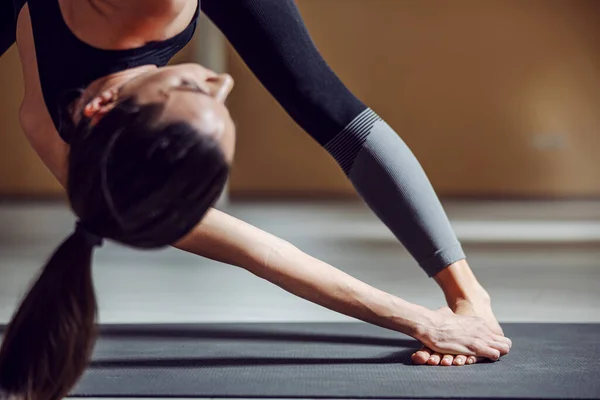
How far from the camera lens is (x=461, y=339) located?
143 centimetres

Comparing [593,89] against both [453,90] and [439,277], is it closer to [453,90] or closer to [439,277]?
[453,90]

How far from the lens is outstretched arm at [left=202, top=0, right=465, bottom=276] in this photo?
4.80 feet

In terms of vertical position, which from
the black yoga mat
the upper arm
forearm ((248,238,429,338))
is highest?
the upper arm

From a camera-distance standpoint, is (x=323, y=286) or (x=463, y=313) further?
(x=463, y=313)

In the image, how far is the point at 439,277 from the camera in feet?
5.07

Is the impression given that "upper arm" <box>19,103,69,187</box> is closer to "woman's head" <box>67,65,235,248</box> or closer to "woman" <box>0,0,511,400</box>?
"woman" <box>0,0,511,400</box>

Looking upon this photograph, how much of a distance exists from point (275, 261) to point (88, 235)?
15.9 inches

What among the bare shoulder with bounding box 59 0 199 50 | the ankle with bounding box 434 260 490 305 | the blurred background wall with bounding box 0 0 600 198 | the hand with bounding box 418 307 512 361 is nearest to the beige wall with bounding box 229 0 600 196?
the blurred background wall with bounding box 0 0 600 198

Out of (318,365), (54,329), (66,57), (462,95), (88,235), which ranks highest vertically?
(66,57)

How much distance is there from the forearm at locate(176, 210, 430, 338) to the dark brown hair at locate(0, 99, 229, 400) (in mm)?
339

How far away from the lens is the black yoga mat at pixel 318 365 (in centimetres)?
119

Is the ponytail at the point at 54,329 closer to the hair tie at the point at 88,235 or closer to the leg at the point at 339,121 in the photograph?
the hair tie at the point at 88,235

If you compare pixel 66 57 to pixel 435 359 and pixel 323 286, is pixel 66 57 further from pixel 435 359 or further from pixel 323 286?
pixel 435 359

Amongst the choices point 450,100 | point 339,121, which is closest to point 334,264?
point 339,121
